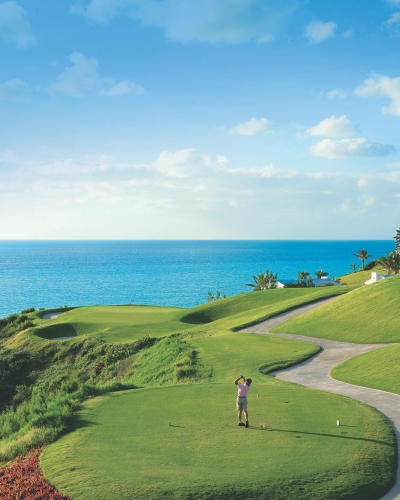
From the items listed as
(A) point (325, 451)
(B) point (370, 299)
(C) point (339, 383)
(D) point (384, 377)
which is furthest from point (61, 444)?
(B) point (370, 299)

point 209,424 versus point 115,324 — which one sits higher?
point 209,424

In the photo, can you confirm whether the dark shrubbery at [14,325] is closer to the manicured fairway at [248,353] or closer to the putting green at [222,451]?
the manicured fairway at [248,353]

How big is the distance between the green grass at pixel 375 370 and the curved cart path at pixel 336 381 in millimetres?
625

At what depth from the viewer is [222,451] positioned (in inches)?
597

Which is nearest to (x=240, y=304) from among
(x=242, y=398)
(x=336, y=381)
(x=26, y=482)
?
(x=336, y=381)

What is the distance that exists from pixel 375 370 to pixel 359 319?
13307 mm

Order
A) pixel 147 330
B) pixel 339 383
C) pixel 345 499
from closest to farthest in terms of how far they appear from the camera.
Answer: pixel 345 499
pixel 339 383
pixel 147 330

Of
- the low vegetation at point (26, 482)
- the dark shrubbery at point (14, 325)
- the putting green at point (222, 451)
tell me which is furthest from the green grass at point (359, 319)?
the dark shrubbery at point (14, 325)

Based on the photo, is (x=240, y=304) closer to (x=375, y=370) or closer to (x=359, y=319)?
(x=359, y=319)

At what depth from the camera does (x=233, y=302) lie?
63.6 metres

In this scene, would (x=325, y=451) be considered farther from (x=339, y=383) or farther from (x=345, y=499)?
(x=339, y=383)

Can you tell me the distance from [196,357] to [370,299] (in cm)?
1819

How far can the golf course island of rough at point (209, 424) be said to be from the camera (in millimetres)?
13273

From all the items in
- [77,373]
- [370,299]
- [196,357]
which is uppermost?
[370,299]
